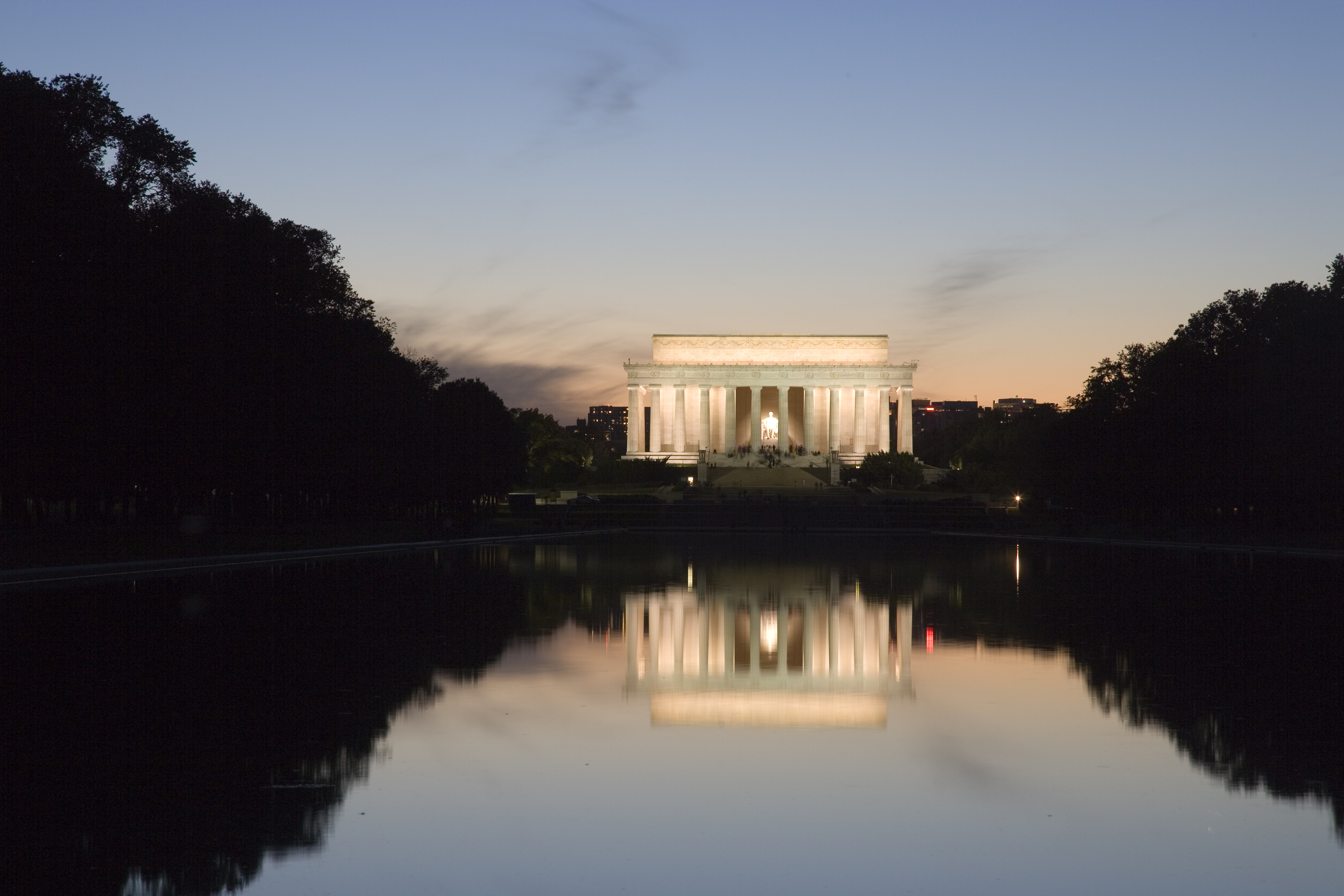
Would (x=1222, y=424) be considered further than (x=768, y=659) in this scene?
Yes

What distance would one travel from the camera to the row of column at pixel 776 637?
48.5ft

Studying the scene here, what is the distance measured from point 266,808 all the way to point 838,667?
7962 mm

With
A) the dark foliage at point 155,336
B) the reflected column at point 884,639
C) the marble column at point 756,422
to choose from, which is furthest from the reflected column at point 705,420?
the reflected column at point 884,639

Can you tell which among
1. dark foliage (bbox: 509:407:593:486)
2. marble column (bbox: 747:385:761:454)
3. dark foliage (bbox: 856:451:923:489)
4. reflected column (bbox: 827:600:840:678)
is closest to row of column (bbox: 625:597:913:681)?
reflected column (bbox: 827:600:840:678)

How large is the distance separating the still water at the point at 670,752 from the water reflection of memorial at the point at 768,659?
0.08 m

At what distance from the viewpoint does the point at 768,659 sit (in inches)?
604

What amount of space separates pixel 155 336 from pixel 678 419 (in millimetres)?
102302

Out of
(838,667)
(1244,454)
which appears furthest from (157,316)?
(1244,454)

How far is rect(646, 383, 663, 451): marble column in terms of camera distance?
138750mm

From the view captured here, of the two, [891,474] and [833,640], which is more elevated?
[891,474]

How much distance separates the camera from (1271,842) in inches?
296

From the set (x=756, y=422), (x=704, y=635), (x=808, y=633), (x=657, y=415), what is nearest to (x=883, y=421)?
(x=756, y=422)

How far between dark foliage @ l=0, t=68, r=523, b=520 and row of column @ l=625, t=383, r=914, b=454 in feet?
269

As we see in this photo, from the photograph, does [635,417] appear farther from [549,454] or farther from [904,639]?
[904,639]
